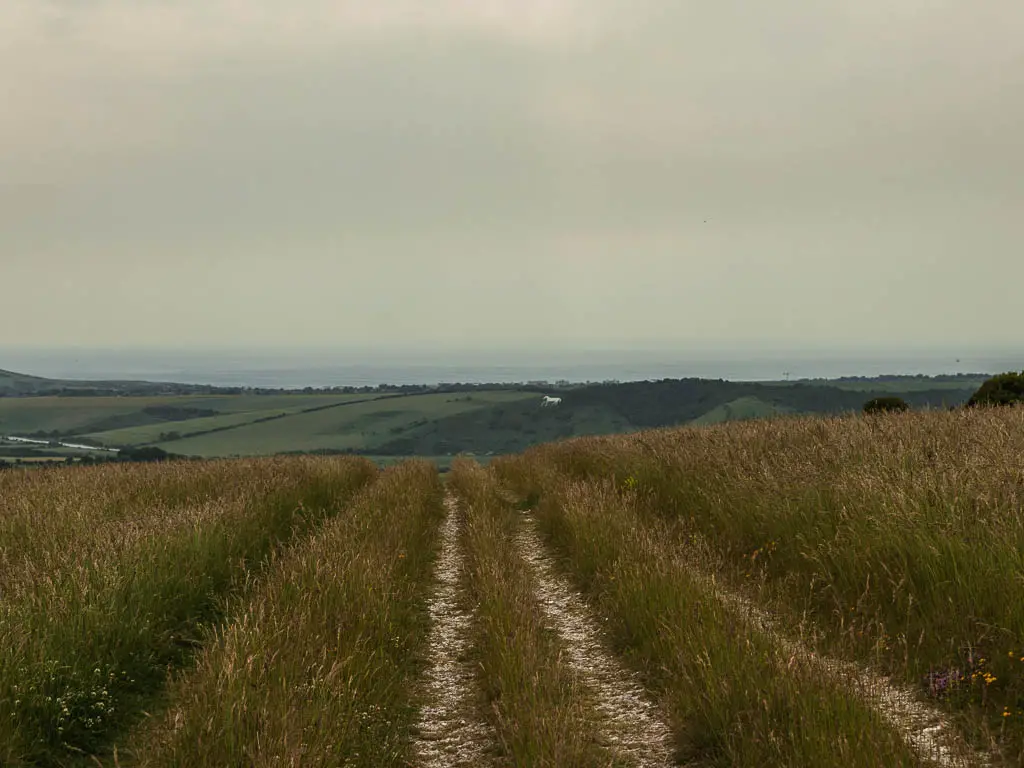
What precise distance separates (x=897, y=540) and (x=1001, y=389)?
19.5 meters

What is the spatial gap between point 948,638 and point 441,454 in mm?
95585

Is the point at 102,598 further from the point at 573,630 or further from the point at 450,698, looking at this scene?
the point at 573,630

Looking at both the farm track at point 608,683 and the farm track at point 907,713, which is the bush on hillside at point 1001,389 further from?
the farm track at point 907,713

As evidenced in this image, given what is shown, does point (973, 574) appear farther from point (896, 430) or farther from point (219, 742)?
point (896, 430)

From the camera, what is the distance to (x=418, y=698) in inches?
227

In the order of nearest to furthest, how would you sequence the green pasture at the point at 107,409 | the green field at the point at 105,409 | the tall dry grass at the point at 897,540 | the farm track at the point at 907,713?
the farm track at the point at 907,713, the tall dry grass at the point at 897,540, the green pasture at the point at 107,409, the green field at the point at 105,409

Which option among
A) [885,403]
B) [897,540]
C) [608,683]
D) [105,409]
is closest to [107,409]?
[105,409]

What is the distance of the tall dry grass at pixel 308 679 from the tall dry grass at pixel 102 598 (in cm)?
49

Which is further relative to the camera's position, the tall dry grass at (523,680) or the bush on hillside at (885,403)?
the bush on hillside at (885,403)

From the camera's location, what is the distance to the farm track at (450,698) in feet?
15.9

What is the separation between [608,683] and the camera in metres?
6.00

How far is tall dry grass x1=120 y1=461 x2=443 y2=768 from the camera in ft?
13.5

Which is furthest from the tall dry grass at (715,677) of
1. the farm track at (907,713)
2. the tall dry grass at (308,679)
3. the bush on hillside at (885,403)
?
the bush on hillside at (885,403)

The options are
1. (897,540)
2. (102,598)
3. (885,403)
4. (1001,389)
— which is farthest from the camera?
(885,403)
